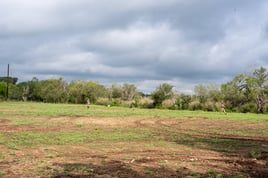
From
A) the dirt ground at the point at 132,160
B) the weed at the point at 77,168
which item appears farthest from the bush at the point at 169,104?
the weed at the point at 77,168

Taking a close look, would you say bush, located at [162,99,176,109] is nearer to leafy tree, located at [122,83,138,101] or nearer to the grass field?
leafy tree, located at [122,83,138,101]

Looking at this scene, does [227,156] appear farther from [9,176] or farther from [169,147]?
[9,176]

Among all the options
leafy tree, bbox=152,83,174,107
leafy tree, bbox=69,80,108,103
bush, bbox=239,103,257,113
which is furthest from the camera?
leafy tree, bbox=69,80,108,103

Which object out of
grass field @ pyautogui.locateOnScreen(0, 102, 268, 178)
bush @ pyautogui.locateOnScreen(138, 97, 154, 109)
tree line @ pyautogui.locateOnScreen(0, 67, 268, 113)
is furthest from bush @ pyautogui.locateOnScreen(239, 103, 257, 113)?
grass field @ pyautogui.locateOnScreen(0, 102, 268, 178)

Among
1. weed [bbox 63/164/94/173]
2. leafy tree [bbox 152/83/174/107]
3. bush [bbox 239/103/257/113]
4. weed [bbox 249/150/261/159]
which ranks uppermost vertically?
leafy tree [bbox 152/83/174/107]

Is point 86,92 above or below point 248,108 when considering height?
above

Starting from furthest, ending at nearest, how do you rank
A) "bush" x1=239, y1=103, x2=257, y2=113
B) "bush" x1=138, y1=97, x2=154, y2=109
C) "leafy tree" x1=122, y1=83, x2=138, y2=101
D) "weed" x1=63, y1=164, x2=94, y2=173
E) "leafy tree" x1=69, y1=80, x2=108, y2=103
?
1. "leafy tree" x1=122, y1=83, x2=138, y2=101
2. "leafy tree" x1=69, y1=80, x2=108, y2=103
3. "bush" x1=138, y1=97, x2=154, y2=109
4. "bush" x1=239, y1=103, x2=257, y2=113
5. "weed" x1=63, y1=164, x2=94, y2=173

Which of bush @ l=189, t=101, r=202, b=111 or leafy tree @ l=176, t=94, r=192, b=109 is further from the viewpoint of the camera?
leafy tree @ l=176, t=94, r=192, b=109

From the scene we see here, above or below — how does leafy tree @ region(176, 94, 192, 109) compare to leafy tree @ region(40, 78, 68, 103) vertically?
below

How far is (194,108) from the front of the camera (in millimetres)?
50156

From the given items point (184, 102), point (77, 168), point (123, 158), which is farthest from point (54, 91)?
point (77, 168)

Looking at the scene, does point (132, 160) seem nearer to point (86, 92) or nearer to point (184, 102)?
point (184, 102)

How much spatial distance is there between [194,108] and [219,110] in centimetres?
575

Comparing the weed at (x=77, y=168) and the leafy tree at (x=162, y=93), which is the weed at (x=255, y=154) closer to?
the weed at (x=77, y=168)
